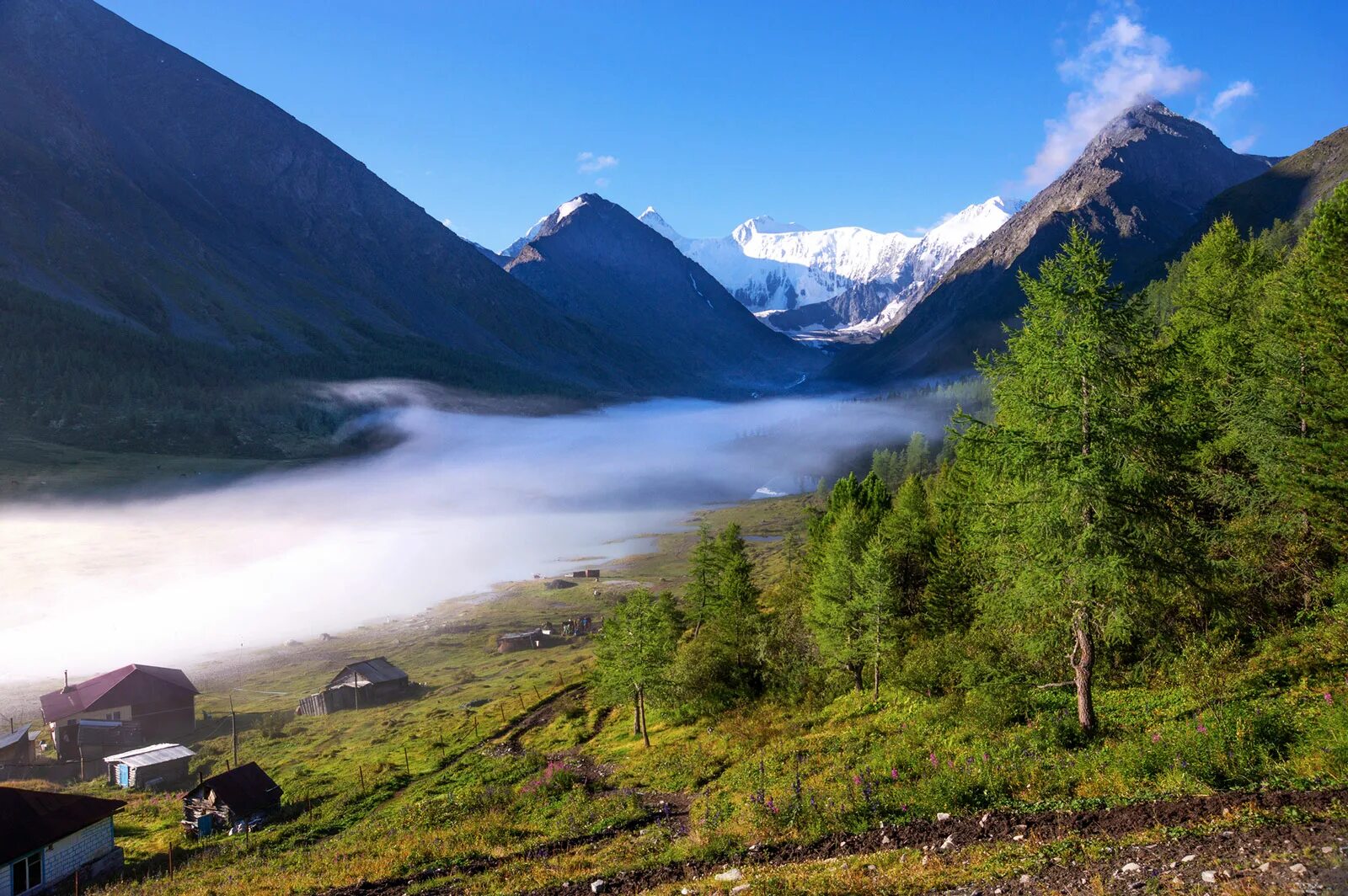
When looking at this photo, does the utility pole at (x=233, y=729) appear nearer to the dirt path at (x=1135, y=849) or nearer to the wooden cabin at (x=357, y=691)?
the wooden cabin at (x=357, y=691)

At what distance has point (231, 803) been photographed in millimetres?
44344

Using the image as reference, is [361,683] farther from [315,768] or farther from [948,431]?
[948,431]

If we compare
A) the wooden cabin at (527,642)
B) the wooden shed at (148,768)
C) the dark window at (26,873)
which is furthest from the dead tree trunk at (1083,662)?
the wooden cabin at (527,642)

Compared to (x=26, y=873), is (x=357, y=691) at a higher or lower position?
lower

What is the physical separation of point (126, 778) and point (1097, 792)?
74.4 meters

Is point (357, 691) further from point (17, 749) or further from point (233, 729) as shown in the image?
point (17, 749)

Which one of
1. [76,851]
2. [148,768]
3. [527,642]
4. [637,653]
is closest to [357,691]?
[148,768]

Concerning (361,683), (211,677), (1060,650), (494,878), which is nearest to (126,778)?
(361,683)

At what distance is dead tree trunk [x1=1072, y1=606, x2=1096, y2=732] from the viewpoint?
1827 centimetres

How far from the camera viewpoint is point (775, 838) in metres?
18.2

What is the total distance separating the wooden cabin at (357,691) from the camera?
3209 inches

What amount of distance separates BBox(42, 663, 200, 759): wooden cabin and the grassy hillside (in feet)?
101

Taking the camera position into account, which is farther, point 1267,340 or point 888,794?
point 1267,340

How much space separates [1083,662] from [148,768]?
72.4 meters
